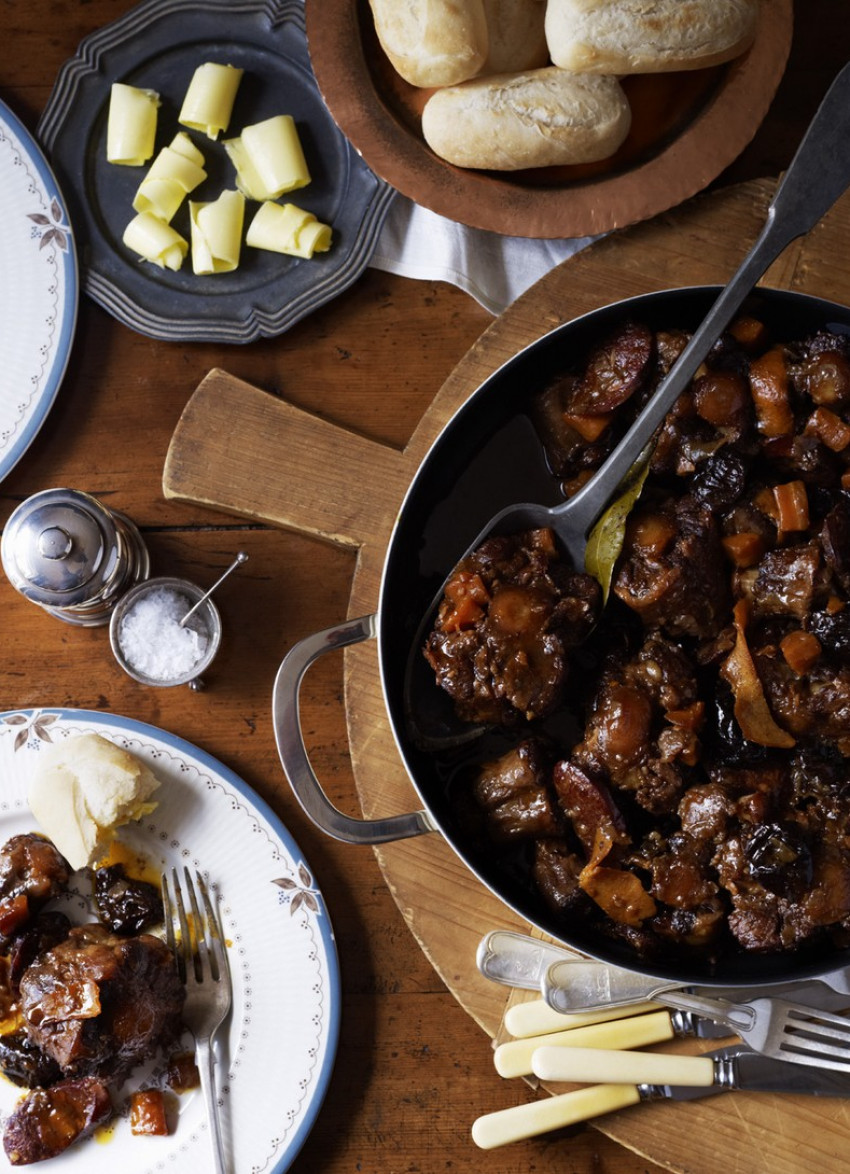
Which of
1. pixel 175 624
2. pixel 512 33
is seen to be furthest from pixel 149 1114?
pixel 512 33

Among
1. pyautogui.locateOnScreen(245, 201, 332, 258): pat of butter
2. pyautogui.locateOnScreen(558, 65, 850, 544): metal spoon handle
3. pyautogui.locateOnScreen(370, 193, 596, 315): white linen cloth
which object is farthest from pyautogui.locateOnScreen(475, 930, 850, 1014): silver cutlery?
pyautogui.locateOnScreen(245, 201, 332, 258): pat of butter

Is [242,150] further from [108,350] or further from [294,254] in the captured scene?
[108,350]

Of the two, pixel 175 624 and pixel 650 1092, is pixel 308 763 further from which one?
pixel 650 1092

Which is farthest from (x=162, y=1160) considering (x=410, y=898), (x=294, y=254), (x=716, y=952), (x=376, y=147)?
(x=376, y=147)

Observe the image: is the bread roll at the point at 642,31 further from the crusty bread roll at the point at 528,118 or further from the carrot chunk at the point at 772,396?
the carrot chunk at the point at 772,396

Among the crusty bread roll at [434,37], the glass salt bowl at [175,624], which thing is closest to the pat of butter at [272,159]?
the crusty bread roll at [434,37]

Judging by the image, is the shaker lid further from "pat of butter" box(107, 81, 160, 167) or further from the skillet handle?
"pat of butter" box(107, 81, 160, 167)
